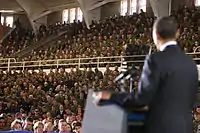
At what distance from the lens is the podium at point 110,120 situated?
9.51 ft

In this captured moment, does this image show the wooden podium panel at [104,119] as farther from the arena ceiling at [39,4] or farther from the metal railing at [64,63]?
the arena ceiling at [39,4]

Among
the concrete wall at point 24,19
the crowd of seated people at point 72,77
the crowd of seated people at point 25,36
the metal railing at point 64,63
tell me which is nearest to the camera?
the crowd of seated people at point 72,77

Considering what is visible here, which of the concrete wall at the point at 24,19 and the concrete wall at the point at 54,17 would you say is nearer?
the concrete wall at the point at 54,17

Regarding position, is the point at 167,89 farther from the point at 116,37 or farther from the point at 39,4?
the point at 39,4

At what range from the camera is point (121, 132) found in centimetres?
292

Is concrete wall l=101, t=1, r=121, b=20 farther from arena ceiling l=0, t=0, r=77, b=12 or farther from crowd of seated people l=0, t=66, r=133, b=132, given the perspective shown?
crowd of seated people l=0, t=66, r=133, b=132

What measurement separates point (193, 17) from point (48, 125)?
1035 cm

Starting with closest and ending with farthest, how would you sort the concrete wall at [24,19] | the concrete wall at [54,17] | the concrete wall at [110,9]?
the concrete wall at [110,9]
the concrete wall at [54,17]
the concrete wall at [24,19]

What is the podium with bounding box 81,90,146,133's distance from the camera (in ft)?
9.51

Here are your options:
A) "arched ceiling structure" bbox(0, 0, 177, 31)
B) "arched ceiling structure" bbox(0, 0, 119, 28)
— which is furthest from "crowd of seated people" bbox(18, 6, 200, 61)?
"arched ceiling structure" bbox(0, 0, 119, 28)

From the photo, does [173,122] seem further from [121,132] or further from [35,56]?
[35,56]

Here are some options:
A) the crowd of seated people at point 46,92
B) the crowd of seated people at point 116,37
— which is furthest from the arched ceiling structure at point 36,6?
the crowd of seated people at point 46,92

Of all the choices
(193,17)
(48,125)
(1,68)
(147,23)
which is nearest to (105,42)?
(147,23)

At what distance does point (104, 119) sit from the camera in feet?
10.1
